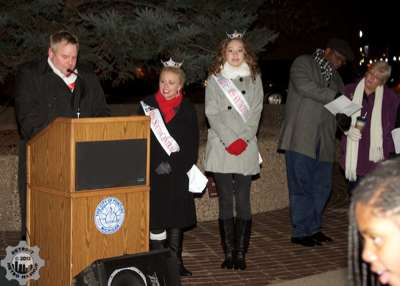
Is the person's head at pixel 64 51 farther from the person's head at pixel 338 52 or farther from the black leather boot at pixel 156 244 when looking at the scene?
the person's head at pixel 338 52

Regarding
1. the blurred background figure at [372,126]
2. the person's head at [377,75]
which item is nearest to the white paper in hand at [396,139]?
the blurred background figure at [372,126]

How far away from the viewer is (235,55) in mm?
7441

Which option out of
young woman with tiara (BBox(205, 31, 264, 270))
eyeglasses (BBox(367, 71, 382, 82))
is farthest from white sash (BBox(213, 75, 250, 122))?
eyeglasses (BBox(367, 71, 382, 82))

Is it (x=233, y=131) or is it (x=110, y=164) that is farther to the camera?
(x=233, y=131)

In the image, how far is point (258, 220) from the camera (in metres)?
9.89

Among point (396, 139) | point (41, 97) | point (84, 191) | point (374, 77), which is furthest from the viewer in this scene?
point (374, 77)

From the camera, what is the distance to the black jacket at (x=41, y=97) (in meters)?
6.04

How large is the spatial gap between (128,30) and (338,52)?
240 cm

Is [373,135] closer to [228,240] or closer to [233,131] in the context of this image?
[233,131]

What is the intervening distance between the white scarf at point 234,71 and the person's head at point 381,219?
5.07m

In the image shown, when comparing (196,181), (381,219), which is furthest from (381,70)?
(381,219)

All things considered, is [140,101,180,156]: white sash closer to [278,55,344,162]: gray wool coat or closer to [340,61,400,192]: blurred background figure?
[278,55,344,162]: gray wool coat

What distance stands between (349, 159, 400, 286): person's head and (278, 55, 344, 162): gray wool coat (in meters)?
5.70

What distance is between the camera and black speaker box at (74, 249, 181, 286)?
530cm
